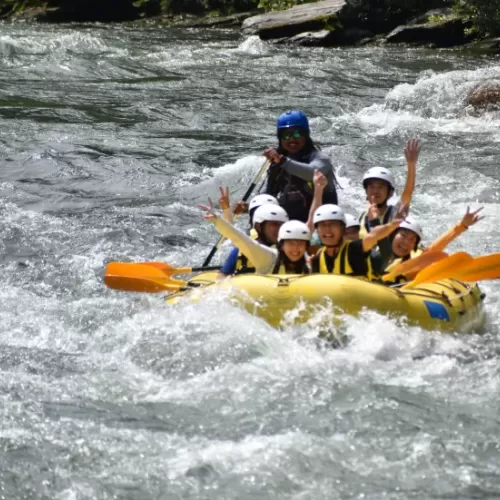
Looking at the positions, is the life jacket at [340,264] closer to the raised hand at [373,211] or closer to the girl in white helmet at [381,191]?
the girl in white helmet at [381,191]

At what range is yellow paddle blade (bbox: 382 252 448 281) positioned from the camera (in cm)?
717

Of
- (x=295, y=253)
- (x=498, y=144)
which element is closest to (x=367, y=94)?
(x=498, y=144)

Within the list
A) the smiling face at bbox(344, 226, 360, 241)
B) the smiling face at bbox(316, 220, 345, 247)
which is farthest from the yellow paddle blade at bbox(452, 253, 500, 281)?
the smiling face at bbox(316, 220, 345, 247)

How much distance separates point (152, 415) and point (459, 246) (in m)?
4.87

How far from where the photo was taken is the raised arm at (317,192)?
7.39m

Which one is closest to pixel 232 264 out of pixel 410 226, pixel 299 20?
pixel 410 226

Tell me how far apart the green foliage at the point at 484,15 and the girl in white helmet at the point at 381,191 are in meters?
15.3

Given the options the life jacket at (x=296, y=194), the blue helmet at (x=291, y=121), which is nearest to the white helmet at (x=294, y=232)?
the life jacket at (x=296, y=194)

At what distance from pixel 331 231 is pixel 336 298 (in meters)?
0.58

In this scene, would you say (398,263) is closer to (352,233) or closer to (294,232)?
(352,233)

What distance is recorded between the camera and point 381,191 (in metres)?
7.64

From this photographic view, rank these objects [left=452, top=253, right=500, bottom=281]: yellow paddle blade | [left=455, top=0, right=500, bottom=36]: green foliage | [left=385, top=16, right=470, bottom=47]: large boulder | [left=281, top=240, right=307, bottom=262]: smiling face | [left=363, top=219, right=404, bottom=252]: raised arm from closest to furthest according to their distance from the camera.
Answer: [left=363, top=219, right=404, bottom=252]: raised arm → [left=281, top=240, right=307, bottom=262]: smiling face → [left=452, top=253, right=500, bottom=281]: yellow paddle blade → [left=455, top=0, right=500, bottom=36]: green foliage → [left=385, top=16, right=470, bottom=47]: large boulder

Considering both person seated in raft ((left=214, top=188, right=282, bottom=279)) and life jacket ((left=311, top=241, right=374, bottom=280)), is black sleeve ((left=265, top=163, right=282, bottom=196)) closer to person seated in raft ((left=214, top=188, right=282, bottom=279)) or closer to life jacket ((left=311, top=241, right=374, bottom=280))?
person seated in raft ((left=214, top=188, right=282, bottom=279))

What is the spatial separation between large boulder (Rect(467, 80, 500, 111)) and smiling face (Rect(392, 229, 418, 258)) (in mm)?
8311
